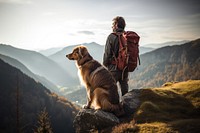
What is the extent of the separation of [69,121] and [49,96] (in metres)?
23.6

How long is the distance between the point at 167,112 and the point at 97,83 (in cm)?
325

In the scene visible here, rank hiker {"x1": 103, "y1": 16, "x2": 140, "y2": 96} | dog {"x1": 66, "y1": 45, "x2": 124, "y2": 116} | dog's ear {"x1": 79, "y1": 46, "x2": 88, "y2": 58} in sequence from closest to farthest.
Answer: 1. dog {"x1": 66, "y1": 45, "x2": 124, "y2": 116}
2. hiker {"x1": 103, "y1": 16, "x2": 140, "y2": 96}
3. dog's ear {"x1": 79, "y1": 46, "x2": 88, "y2": 58}

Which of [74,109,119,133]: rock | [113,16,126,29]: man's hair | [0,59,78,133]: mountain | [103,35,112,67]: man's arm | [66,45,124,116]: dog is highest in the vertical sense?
[113,16,126,29]: man's hair

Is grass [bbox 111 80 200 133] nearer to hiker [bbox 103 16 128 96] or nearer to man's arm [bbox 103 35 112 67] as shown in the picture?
hiker [bbox 103 16 128 96]

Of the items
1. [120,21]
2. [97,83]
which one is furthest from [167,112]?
[120,21]

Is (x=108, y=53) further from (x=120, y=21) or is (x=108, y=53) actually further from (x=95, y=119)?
(x=95, y=119)

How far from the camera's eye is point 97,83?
9656 mm

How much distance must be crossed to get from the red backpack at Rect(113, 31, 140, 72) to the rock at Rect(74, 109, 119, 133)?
2.27 meters

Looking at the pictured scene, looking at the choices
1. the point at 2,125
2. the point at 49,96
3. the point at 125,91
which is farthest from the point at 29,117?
the point at 125,91

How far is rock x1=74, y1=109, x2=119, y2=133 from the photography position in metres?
9.28

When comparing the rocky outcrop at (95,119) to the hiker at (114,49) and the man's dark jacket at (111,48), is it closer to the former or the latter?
the hiker at (114,49)

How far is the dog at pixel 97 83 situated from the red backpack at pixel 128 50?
912 mm

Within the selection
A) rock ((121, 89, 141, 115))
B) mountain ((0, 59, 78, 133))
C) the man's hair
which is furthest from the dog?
mountain ((0, 59, 78, 133))

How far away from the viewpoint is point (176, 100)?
10836 mm
